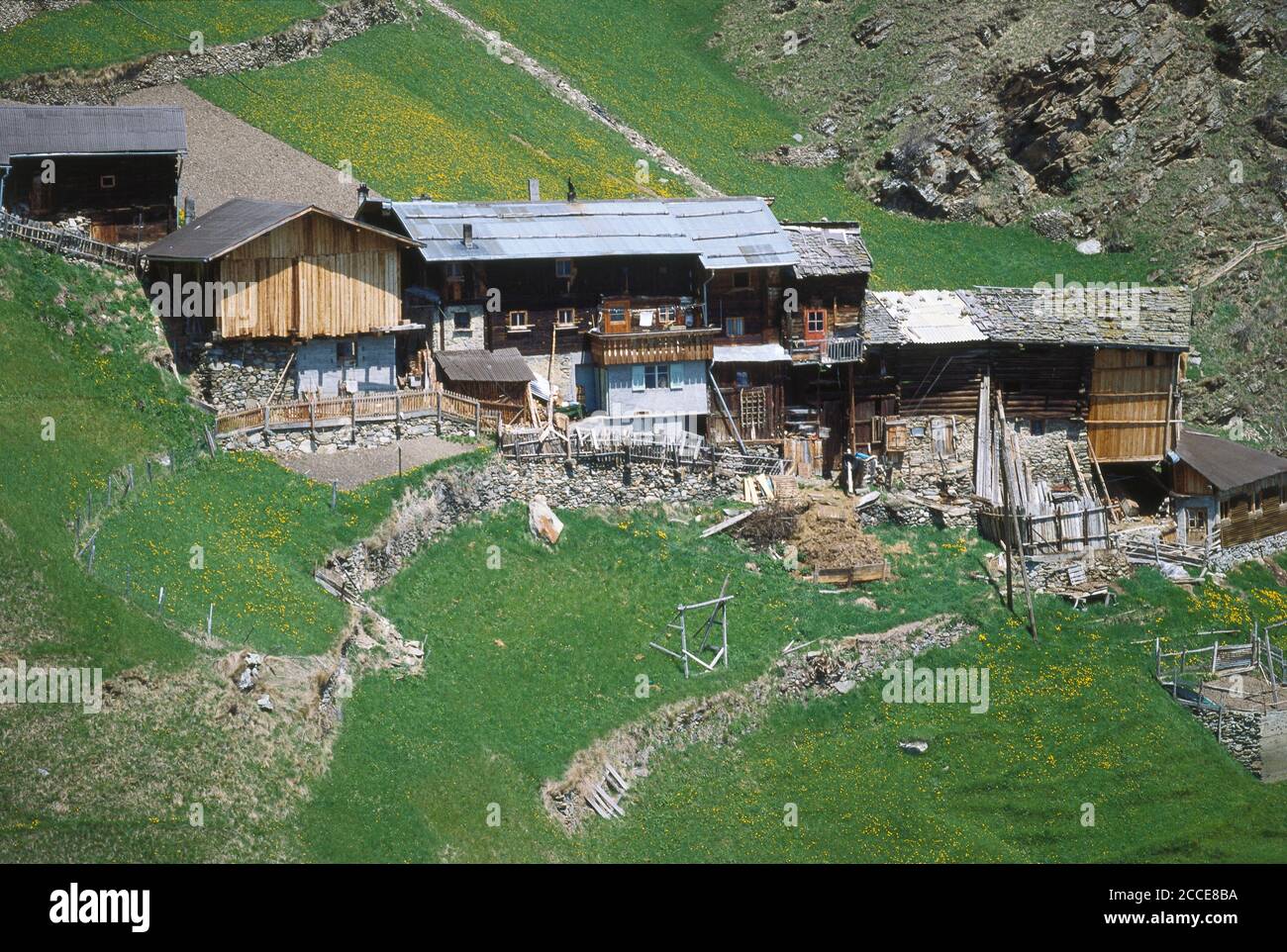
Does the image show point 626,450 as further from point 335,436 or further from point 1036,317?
point 1036,317

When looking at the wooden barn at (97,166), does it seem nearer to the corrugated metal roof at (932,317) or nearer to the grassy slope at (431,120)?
the grassy slope at (431,120)

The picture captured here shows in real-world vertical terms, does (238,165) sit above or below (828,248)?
above

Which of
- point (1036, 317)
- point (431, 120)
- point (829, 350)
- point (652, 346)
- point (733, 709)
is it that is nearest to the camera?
point (733, 709)

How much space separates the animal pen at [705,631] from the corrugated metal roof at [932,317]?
50.3 ft

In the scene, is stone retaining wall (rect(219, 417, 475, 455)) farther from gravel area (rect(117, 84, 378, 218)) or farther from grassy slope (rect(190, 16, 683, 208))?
grassy slope (rect(190, 16, 683, 208))

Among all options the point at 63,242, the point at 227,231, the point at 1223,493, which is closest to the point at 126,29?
the point at 227,231

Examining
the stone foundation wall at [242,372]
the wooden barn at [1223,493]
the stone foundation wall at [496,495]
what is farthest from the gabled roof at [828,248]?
the stone foundation wall at [242,372]

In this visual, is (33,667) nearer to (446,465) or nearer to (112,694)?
(112,694)

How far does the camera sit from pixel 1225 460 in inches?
2598

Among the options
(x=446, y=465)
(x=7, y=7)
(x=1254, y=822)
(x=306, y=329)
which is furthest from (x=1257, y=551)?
(x=7, y=7)

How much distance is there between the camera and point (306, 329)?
183ft

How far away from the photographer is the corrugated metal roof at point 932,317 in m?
63.1

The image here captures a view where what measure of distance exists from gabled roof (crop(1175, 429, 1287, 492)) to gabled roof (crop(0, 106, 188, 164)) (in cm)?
3774

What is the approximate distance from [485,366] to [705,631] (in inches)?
517
